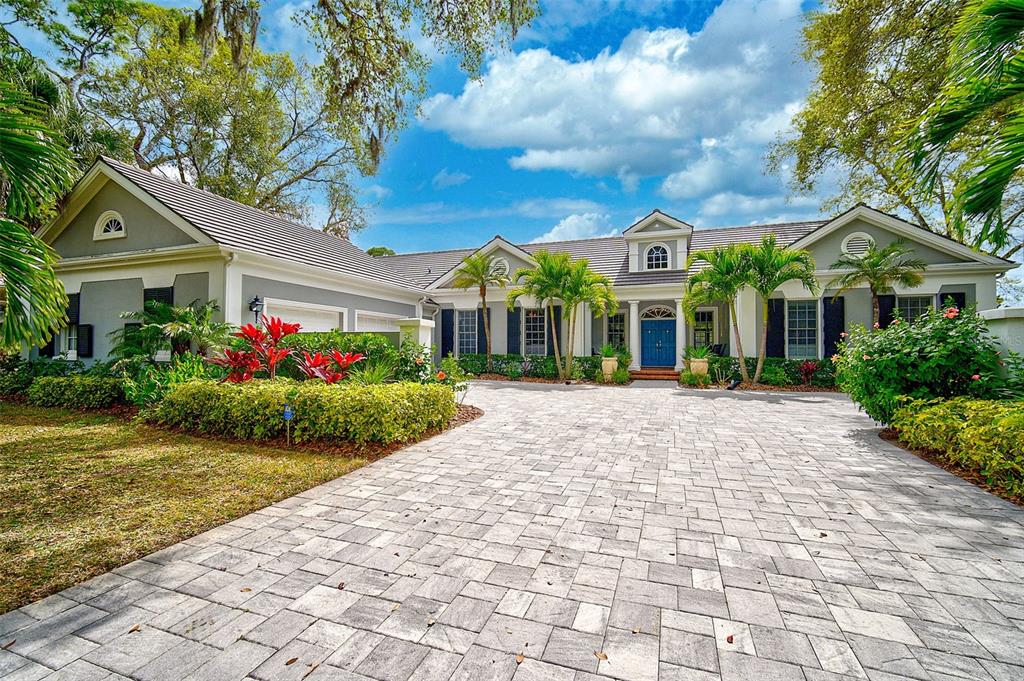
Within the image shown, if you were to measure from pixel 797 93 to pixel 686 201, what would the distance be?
516cm

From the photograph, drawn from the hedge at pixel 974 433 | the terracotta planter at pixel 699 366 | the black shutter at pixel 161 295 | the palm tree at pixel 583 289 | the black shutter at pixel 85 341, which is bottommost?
the hedge at pixel 974 433

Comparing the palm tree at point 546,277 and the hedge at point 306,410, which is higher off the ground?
the palm tree at point 546,277

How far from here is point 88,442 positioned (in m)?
6.00

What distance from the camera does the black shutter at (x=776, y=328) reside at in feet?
46.0

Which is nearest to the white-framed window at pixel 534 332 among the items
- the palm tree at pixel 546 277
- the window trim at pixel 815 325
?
the palm tree at pixel 546 277

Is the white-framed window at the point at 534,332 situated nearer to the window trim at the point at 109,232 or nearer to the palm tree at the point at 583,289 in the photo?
the palm tree at the point at 583,289

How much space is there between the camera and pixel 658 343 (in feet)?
54.7

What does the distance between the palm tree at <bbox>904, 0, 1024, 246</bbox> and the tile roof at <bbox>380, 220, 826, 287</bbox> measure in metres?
11.8

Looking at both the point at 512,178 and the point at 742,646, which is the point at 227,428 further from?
the point at 512,178

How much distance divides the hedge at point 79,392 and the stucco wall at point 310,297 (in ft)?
8.63

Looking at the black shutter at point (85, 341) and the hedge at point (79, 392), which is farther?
the black shutter at point (85, 341)

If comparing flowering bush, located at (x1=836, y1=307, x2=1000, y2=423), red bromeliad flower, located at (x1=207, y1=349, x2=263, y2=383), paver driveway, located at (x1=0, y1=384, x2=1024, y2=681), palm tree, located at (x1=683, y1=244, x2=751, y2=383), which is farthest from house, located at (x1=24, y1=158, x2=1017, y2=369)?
flowering bush, located at (x1=836, y1=307, x2=1000, y2=423)

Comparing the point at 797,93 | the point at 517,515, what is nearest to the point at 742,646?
the point at 517,515

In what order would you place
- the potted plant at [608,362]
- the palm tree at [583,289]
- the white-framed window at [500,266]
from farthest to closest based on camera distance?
the white-framed window at [500,266] → the potted plant at [608,362] → the palm tree at [583,289]
